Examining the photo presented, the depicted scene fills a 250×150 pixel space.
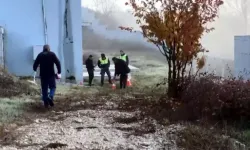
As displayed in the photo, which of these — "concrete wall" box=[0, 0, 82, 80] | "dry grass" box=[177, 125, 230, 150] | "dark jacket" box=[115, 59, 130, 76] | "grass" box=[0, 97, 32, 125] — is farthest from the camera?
"concrete wall" box=[0, 0, 82, 80]

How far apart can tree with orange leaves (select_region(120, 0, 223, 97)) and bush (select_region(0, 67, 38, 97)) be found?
14.0 feet

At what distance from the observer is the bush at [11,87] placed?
1241cm

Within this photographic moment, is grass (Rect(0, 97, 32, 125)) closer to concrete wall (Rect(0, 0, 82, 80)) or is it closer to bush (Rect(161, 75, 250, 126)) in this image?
bush (Rect(161, 75, 250, 126))

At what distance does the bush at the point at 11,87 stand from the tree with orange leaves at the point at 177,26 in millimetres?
4273

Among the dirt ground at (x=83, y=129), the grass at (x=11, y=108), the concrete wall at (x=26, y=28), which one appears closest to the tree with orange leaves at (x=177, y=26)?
the dirt ground at (x=83, y=129)

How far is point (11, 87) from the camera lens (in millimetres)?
13117

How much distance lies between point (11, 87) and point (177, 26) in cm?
558

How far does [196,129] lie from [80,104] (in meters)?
4.77

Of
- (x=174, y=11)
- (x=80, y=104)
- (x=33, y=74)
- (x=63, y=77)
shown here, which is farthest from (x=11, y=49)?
(x=174, y=11)

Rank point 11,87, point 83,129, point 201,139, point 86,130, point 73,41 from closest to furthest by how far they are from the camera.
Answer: point 201,139
point 86,130
point 83,129
point 11,87
point 73,41

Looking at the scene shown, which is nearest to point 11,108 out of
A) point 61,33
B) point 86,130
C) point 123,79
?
point 86,130

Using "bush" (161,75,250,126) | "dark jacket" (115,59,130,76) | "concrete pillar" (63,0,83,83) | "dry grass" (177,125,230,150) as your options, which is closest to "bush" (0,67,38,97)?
"dark jacket" (115,59,130,76)

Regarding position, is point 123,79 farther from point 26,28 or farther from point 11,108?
point 11,108

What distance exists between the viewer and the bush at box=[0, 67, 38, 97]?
12.4 metres
